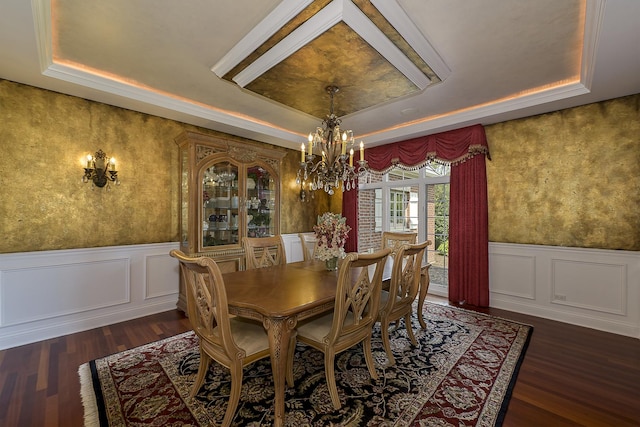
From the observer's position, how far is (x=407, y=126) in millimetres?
4137

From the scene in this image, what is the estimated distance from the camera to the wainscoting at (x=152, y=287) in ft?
8.75

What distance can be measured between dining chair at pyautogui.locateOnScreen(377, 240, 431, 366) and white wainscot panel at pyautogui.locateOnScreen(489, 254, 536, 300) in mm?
1872

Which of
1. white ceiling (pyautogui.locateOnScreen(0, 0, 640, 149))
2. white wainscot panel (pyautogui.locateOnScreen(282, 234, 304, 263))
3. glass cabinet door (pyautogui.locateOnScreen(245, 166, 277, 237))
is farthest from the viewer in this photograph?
white wainscot panel (pyautogui.locateOnScreen(282, 234, 304, 263))

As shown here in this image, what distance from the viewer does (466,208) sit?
3.84 meters

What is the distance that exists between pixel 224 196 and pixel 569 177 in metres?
4.30

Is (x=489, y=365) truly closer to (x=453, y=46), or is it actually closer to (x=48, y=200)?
(x=453, y=46)

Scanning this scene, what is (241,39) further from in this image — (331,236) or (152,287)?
(152,287)

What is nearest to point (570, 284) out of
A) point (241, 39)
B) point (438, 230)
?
point (438, 230)

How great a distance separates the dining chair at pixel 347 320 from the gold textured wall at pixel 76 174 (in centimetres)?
259

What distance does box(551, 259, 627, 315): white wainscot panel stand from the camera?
2.93 metres

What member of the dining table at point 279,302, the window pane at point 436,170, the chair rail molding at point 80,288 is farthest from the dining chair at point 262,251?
the window pane at point 436,170

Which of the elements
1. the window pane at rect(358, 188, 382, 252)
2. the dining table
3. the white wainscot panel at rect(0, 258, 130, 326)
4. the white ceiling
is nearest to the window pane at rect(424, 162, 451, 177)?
the white ceiling

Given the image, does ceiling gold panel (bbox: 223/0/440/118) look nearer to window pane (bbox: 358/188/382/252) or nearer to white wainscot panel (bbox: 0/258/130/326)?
window pane (bbox: 358/188/382/252)

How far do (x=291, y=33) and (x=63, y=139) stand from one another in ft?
8.80
